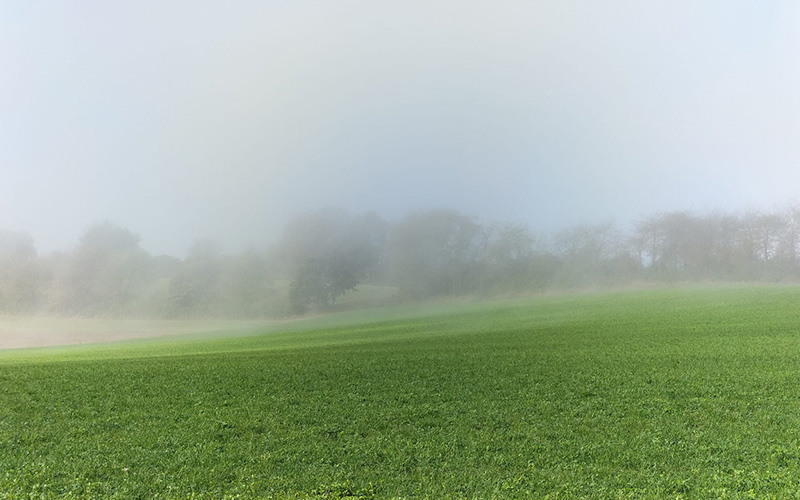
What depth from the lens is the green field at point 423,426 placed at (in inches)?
246

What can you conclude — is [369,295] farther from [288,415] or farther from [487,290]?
[288,415]

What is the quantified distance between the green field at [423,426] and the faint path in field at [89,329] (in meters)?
36.4

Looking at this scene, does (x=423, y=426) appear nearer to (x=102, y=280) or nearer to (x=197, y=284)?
(x=197, y=284)

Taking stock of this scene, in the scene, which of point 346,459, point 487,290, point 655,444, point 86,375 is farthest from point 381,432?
point 487,290

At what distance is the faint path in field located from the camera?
4609cm

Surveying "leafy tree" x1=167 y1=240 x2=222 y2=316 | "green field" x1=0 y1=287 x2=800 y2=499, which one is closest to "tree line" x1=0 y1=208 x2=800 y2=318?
"leafy tree" x1=167 y1=240 x2=222 y2=316

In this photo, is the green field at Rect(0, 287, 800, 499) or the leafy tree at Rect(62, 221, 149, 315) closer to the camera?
the green field at Rect(0, 287, 800, 499)

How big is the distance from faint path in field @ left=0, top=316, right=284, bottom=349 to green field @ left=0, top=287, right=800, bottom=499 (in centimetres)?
3639

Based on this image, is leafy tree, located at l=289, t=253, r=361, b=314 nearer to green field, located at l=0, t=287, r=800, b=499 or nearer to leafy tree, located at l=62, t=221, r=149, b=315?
leafy tree, located at l=62, t=221, r=149, b=315

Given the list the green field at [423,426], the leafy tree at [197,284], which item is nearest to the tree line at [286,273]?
the leafy tree at [197,284]

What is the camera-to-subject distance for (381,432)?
323 inches

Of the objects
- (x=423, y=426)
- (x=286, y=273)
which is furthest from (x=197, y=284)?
(x=423, y=426)

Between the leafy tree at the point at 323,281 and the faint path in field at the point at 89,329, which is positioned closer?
the faint path in field at the point at 89,329

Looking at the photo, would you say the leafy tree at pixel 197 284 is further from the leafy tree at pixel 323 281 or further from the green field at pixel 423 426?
the green field at pixel 423 426
